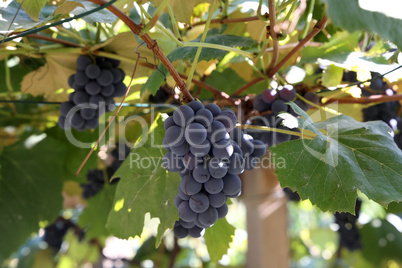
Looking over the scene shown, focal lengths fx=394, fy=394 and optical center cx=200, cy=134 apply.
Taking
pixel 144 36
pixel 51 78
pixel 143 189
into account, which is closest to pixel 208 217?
pixel 143 189

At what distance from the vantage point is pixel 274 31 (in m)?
0.94

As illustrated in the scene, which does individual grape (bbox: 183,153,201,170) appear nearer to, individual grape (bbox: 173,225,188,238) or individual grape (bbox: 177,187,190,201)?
individual grape (bbox: 177,187,190,201)

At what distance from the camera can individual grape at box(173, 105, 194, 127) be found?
30.3 inches

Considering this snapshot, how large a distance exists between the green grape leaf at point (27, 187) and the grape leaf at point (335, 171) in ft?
3.44

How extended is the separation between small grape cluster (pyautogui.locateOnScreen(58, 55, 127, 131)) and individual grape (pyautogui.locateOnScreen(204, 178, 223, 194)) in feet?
1.76

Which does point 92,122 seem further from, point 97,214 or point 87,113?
point 97,214

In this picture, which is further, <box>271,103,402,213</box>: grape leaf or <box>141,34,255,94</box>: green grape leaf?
<box>141,34,255,94</box>: green grape leaf

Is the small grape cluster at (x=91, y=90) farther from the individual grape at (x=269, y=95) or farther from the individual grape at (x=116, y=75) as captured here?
the individual grape at (x=269, y=95)

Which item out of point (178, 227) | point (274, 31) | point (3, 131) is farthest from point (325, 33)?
point (3, 131)

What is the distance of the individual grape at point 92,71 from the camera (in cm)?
115

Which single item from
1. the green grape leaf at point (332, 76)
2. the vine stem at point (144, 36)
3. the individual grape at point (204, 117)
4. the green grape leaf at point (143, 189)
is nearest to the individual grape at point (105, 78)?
the green grape leaf at point (143, 189)

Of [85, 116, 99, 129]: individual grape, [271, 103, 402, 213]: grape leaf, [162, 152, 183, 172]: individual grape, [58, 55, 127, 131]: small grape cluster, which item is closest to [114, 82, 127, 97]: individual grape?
[58, 55, 127, 131]: small grape cluster

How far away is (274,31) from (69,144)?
105 centimetres

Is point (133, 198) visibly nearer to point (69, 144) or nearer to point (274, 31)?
point (274, 31)
